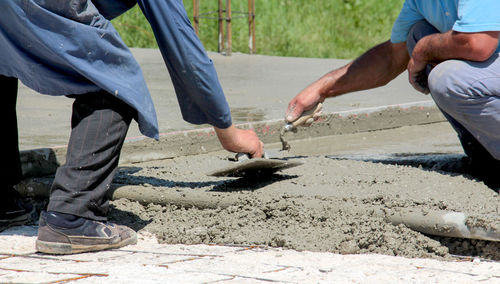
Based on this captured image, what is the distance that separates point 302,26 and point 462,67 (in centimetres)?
1151

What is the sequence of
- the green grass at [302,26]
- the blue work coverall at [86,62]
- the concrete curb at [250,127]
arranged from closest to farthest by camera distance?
1. the blue work coverall at [86,62]
2. the concrete curb at [250,127]
3. the green grass at [302,26]

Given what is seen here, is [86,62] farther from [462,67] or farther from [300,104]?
Answer: [462,67]

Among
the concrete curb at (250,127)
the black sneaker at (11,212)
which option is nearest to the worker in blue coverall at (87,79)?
the black sneaker at (11,212)

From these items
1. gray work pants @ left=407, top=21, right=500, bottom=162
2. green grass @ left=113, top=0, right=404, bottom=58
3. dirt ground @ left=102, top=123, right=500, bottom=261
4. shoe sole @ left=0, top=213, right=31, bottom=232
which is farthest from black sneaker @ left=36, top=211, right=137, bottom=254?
green grass @ left=113, top=0, right=404, bottom=58

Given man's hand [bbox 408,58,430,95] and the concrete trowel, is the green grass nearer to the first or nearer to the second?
man's hand [bbox 408,58,430,95]

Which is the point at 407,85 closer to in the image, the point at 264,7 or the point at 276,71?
the point at 276,71

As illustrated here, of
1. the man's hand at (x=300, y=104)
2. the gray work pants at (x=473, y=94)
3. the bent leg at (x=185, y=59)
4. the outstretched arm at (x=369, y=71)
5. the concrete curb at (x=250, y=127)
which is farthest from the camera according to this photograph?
the concrete curb at (x=250, y=127)

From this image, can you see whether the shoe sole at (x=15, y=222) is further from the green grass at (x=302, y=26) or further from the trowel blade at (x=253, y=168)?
the green grass at (x=302, y=26)

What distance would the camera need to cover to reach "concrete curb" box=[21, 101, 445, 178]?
4.34m

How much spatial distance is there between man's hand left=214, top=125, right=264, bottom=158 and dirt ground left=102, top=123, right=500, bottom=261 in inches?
7.5

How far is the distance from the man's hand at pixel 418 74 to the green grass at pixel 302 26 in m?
10.1

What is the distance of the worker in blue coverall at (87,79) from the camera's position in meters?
2.69

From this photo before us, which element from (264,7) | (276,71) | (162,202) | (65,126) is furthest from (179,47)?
(264,7)

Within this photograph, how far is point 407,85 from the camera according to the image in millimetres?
8633
